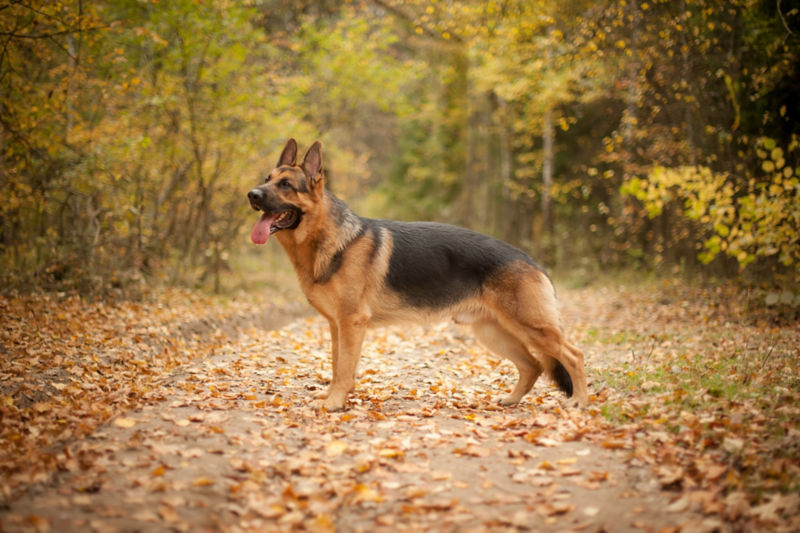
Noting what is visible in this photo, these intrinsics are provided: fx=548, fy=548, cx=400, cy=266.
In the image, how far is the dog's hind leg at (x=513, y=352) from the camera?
251 inches

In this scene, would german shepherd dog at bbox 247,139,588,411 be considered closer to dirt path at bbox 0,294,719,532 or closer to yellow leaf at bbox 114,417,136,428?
dirt path at bbox 0,294,719,532

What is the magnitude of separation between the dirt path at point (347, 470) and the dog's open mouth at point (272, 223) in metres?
1.78

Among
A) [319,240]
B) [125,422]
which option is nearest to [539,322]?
[319,240]

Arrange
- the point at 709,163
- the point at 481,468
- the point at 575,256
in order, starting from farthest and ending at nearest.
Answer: the point at 575,256 < the point at 709,163 < the point at 481,468

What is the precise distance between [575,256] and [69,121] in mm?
18472

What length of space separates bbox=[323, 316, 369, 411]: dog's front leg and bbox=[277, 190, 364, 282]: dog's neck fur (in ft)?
1.99

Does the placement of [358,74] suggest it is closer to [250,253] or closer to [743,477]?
[250,253]

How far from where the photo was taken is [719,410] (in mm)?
4945

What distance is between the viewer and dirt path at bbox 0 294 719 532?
11.5 feet

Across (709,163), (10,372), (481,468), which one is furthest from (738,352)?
(10,372)

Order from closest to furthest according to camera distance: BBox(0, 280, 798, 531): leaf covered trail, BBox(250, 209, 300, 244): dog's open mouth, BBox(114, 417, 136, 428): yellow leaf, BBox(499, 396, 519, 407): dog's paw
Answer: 1. BBox(0, 280, 798, 531): leaf covered trail
2. BBox(114, 417, 136, 428): yellow leaf
3. BBox(250, 209, 300, 244): dog's open mouth
4. BBox(499, 396, 519, 407): dog's paw

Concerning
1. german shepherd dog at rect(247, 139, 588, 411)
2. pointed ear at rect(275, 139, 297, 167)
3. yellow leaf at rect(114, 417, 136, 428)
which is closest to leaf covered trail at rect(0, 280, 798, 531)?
yellow leaf at rect(114, 417, 136, 428)

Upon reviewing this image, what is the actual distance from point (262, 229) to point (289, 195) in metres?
0.46

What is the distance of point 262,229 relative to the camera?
567 cm
